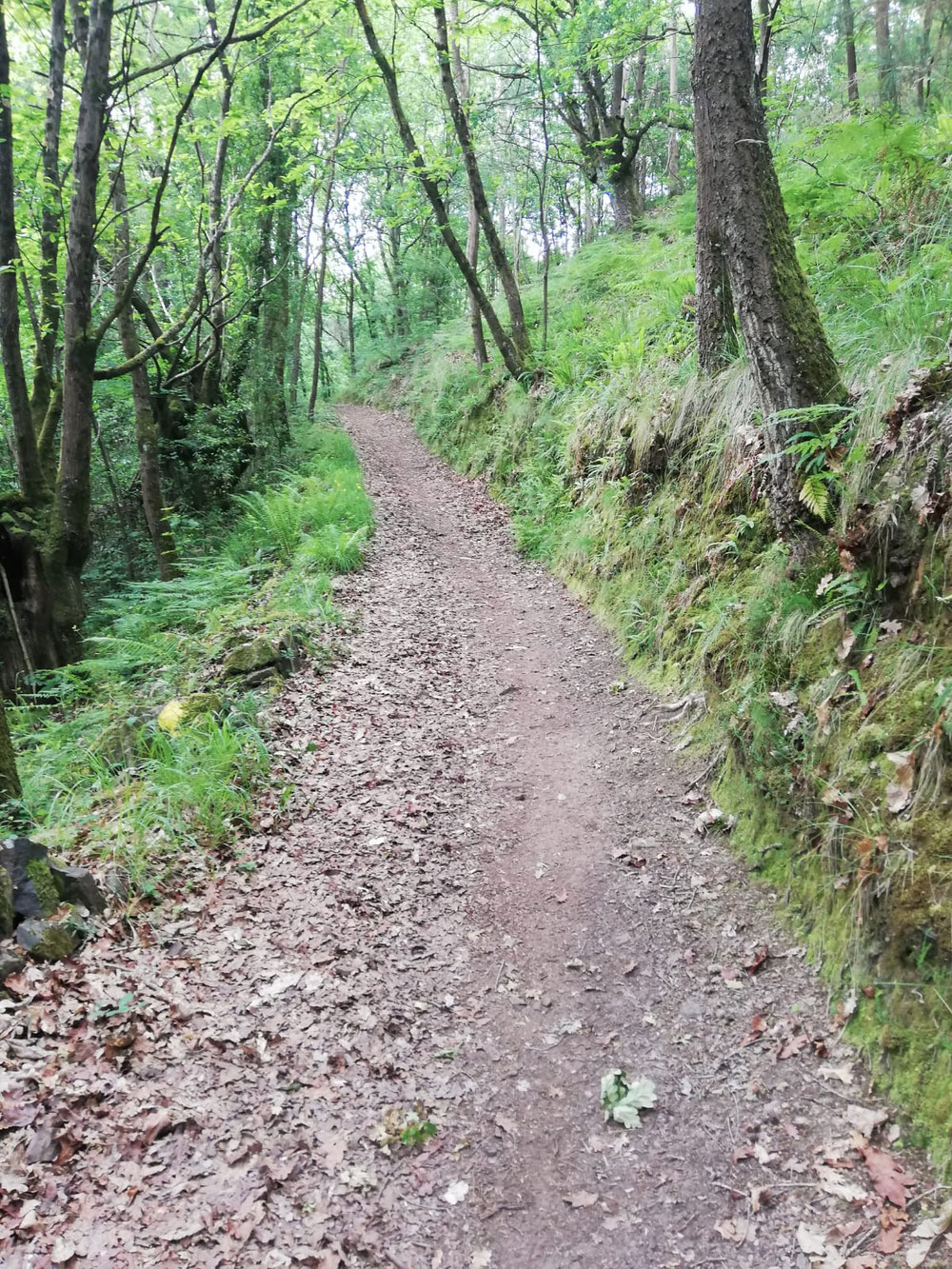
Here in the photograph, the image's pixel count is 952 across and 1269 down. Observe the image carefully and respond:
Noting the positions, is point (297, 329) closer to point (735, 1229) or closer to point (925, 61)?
point (925, 61)

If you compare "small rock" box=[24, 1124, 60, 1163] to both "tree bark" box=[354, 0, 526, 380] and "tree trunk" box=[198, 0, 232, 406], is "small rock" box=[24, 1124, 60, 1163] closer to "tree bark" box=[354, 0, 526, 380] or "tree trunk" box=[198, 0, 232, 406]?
"tree trunk" box=[198, 0, 232, 406]

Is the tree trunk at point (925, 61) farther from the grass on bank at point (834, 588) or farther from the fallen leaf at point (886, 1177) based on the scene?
the fallen leaf at point (886, 1177)

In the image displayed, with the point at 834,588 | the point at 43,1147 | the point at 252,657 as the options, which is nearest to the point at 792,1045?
the point at 834,588

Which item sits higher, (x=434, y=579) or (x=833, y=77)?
(x=833, y=77)

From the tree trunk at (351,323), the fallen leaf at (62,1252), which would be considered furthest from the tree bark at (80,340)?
the tree trunk at (351,323)

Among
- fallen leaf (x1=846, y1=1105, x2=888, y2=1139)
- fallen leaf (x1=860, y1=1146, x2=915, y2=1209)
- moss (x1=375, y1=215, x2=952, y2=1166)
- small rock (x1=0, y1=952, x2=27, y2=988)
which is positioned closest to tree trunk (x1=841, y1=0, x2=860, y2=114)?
moss (x1=375, y1=215, x2=952, y2=1166)

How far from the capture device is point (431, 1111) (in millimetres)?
3268

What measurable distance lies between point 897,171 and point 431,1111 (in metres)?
7.77

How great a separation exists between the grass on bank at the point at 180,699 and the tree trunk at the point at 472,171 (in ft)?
16.6

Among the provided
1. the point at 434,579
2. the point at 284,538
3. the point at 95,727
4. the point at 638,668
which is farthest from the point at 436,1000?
the point at 284,538

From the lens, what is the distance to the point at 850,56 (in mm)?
10375

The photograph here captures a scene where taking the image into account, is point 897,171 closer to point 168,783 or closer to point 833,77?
point 168,783

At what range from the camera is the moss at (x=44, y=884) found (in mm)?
3881

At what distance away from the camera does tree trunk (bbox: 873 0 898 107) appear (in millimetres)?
7723
